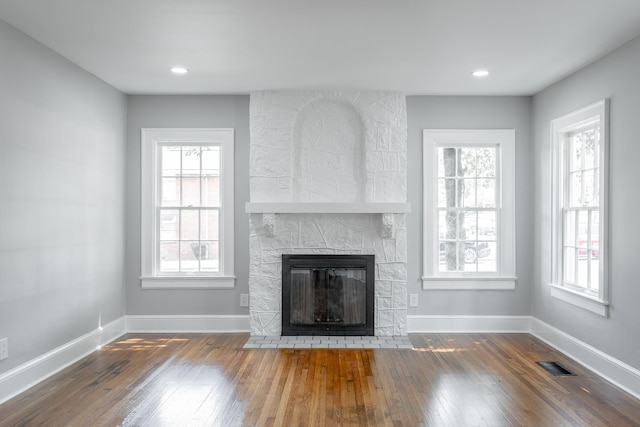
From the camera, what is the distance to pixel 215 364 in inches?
158

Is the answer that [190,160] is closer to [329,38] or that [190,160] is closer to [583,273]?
[329,38]

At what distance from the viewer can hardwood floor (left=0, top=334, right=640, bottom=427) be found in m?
2.94

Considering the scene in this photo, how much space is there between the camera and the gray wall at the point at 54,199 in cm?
326

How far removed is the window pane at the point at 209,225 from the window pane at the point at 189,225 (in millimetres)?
54

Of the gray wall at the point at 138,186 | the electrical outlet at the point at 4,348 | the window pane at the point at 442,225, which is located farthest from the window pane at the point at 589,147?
the electrical outlet at the point at 4,348

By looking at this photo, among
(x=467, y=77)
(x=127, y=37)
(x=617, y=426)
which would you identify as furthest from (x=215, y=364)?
(x=467, y=77)

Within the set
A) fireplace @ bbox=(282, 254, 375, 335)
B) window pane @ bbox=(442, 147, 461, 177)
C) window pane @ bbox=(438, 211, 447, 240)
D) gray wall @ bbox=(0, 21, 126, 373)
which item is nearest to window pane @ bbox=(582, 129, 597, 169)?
window pane @ bbox=(442, 147, 461, 177)

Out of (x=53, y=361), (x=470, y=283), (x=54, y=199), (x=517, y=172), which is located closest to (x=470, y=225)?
(x=470, y=283)

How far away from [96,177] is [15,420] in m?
2.25

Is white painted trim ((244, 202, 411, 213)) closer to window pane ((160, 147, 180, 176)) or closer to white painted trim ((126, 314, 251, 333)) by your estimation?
window pane ((160, 147, 180, 176))

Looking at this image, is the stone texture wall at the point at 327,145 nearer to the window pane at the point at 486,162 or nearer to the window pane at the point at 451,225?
the window pane at the point at 451,225

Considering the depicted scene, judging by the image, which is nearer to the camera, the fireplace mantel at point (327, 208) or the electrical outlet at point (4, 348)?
the electrical outlet at point (4, 348)

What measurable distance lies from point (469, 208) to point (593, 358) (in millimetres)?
1897

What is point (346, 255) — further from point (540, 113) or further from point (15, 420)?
point (15, 420)
